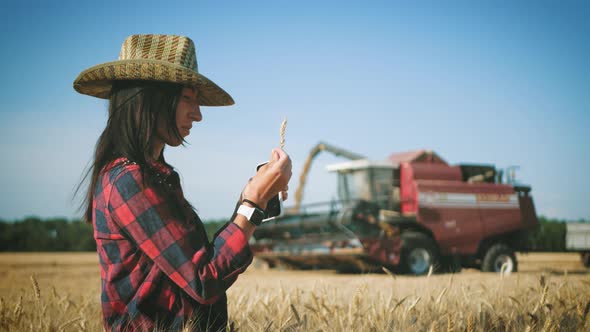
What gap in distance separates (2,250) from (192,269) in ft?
80.3

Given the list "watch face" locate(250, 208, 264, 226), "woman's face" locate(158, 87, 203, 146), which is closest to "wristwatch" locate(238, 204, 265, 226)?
"watch face" locate(250, 208, 264, 226)

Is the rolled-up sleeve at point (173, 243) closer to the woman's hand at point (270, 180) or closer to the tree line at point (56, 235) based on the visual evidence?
the woman's hand at point (270, 180)

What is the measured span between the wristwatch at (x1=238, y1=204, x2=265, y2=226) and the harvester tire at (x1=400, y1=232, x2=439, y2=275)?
9739 millimetres

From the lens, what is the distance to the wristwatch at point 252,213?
5.20 ft

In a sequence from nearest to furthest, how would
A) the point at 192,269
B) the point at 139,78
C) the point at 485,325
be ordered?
the point at 192,269
the point at 139,78
the point at 485,325

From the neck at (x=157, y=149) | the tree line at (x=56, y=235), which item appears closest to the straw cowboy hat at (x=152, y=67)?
the neck at (x=157, y=149)

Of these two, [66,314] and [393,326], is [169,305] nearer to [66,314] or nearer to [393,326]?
[393,326]

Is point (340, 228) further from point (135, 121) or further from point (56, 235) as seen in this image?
point (56, 235)

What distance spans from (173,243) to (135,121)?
0.44 meters

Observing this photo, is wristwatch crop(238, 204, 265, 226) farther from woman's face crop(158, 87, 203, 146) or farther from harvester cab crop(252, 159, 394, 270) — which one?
harvester cab crop(252, 159, 394, 270)

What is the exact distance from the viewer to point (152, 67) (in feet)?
5.59

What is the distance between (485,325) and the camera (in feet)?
8.48

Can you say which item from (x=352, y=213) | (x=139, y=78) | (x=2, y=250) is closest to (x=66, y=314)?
(x=139, y=78)

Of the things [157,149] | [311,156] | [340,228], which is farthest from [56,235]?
[157,149]
